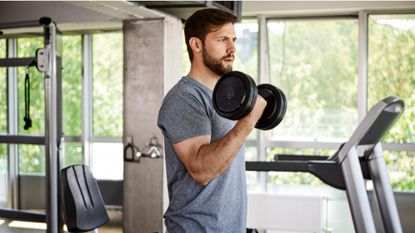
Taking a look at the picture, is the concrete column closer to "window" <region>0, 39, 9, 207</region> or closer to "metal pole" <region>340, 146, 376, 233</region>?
"window" <region>0, 39, 9, 207</region>

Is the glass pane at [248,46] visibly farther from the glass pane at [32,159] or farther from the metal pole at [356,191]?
the metal pole at [356,191]

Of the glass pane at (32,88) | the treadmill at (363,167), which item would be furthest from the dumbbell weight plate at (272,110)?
the glass pane at (32,88)

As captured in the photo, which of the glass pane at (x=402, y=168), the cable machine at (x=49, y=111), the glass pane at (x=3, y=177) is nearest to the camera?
the cable machine at (x=49, y=111)

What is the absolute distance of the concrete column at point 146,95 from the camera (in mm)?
4508

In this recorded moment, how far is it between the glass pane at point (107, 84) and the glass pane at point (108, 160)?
0.14 m

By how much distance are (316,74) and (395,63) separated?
0.66 metres

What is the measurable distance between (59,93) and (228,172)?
7.59ft

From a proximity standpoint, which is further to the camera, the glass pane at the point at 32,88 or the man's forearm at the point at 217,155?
the glass pane at the point at 32,88

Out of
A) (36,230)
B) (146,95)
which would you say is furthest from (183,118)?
(36,230)

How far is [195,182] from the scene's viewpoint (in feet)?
4.89

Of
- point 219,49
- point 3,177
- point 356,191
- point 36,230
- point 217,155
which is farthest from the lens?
point 3,177

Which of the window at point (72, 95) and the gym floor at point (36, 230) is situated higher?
the window at point (72, 95)

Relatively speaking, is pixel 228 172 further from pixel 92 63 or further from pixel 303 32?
pixel 92 63

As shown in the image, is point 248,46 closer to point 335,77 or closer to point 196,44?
point 335,77
